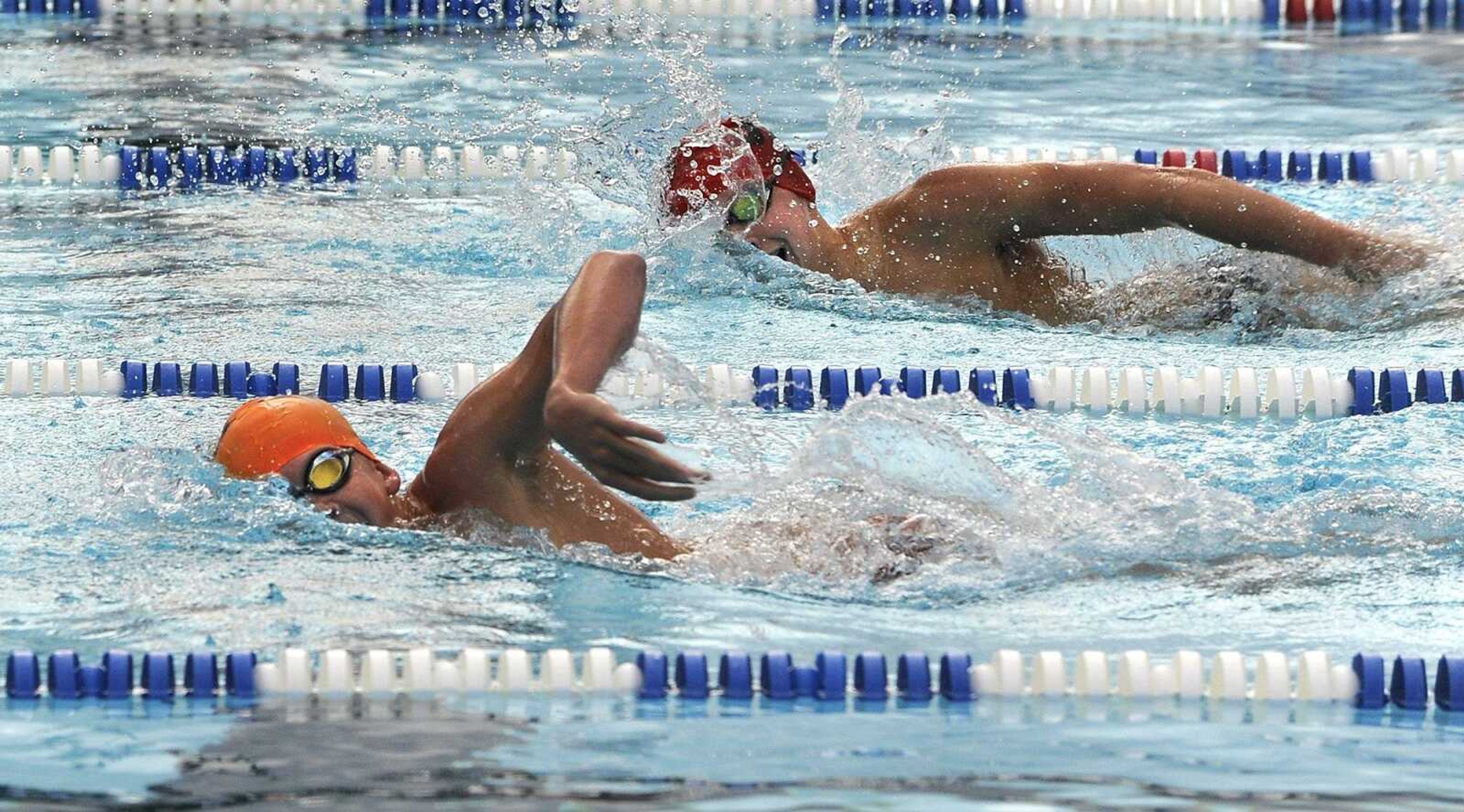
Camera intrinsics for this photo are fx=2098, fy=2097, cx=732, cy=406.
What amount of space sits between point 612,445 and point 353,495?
2.66 feet

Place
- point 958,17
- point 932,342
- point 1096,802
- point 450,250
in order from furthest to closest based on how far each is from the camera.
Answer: point 958,17
point 450,250
point 932,342
point 1096,802

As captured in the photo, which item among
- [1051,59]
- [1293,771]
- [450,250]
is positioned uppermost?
[1051,59]

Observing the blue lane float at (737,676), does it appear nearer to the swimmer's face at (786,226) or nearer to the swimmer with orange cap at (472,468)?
the swimmer with orange cap at (472,468)

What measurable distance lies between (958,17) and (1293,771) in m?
6.21

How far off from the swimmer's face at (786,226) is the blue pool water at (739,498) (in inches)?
4.6

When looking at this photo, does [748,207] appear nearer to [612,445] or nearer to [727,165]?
[727,165]

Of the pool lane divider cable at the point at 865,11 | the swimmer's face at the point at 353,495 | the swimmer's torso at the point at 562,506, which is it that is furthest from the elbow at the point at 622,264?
the pool lane divider cable at the point at 865,11

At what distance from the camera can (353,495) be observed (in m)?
3.09

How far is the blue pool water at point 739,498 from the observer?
97.6 inches

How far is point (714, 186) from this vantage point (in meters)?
4.57

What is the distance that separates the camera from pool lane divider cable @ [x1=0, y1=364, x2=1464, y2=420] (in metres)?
4.27

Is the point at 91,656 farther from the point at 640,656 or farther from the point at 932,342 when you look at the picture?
the point at 932,342

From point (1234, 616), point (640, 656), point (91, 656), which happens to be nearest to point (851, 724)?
point (640, 656)

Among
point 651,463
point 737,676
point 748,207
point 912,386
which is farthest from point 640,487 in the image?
point 748,207
